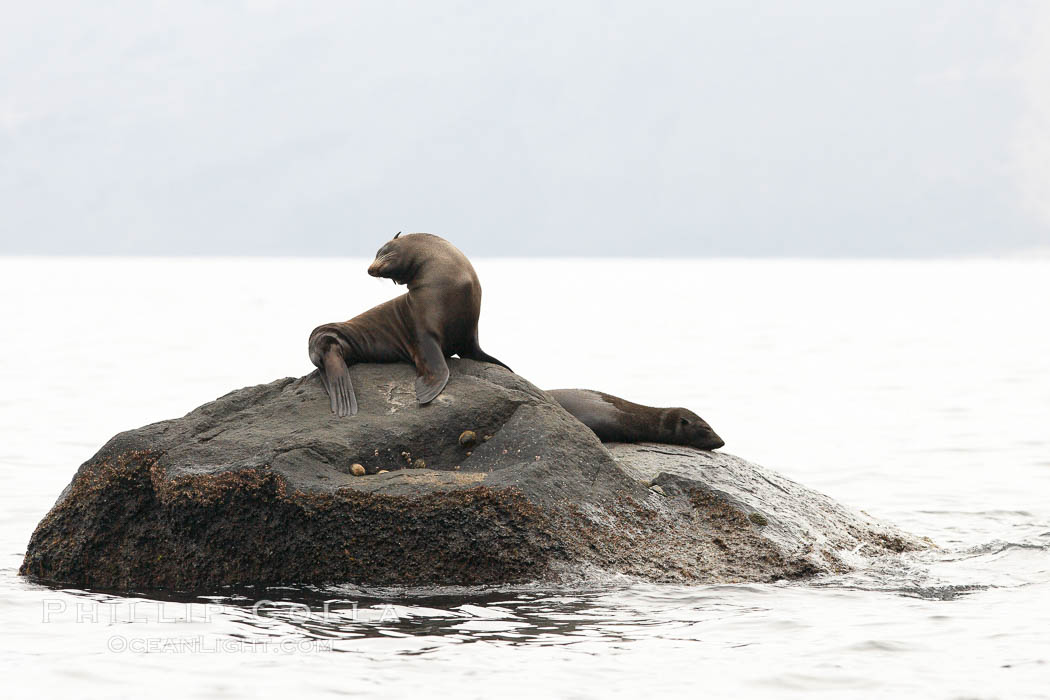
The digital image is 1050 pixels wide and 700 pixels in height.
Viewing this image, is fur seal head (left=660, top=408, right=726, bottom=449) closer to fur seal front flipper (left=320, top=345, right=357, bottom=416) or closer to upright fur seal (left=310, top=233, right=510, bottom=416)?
upright fur seal (left=310, top=233, right=510, bottom=416)

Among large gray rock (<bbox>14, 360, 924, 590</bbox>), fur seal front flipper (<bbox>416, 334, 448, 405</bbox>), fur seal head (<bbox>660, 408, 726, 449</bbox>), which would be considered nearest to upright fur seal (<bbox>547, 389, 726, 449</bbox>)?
fur seal head (<bbox>660, 408, 726, 449</bbox>)

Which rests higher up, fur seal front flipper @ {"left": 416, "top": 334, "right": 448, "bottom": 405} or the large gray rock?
fur seal front flipper @ {"left": 416, "top": 334, "right": 448, "bottom": 405}

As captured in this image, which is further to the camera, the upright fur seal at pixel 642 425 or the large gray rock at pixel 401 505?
the upright fur seal at pixel 642 425

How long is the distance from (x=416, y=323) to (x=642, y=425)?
2038 mm

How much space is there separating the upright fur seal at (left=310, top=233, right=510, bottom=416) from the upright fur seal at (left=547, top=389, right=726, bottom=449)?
1.07 metres

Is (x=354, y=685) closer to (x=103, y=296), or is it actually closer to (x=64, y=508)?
(x=64, y=508)

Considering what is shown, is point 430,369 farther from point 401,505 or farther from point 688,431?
point 688,431

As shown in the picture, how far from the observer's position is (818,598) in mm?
7969

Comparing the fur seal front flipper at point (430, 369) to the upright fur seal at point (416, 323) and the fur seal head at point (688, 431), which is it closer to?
the upright fur seal at point (416, 323)

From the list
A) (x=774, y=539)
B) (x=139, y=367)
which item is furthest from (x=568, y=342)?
(x=774, y=539)

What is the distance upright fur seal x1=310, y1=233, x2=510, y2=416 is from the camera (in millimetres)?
8922

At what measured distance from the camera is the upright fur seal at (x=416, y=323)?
8922 mm

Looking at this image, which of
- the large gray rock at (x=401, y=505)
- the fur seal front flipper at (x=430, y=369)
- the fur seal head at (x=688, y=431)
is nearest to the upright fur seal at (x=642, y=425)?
the fur seal head at (x=688, y=431)

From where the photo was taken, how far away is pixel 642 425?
1009cm
